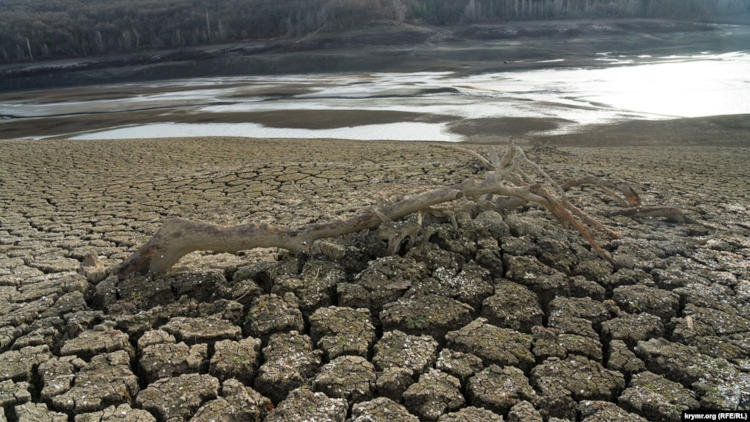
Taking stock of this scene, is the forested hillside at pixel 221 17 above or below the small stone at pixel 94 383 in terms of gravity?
above

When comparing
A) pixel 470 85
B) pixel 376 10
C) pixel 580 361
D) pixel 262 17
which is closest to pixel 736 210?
pixel 580 361

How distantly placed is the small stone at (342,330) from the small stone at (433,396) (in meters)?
0.36

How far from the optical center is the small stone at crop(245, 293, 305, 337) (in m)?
2.69

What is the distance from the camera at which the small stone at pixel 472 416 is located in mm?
2113

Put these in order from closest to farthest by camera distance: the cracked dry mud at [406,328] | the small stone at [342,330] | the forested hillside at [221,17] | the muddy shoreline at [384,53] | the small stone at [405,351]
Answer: the cracked dry mud at [406,328], the small stone at [405,351], the small stone at [342,330], the muddy shoreline at [384,53], the forested hillside at [221,17]

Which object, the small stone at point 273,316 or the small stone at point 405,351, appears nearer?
the small stone at point 405,351

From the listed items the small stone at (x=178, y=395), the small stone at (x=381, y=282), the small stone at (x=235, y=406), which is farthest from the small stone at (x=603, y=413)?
the small stone at (x=178, y=395)

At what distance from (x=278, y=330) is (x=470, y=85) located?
18483 millimetres

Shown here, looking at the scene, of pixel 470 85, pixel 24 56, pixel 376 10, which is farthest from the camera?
pixel 376 10

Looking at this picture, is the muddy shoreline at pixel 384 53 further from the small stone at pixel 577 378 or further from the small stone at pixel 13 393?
the small stone at pixel 13 393

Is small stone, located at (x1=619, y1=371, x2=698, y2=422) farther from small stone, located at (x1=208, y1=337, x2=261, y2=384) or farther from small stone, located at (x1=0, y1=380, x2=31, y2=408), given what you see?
small stone, located at (x1=0, y1=380, x2=31, y2=408)

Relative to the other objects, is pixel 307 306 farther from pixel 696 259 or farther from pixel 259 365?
pixel 696 259

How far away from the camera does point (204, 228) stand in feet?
10.6

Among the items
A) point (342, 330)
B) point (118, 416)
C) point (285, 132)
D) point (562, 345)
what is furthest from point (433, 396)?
point (285, 132)
